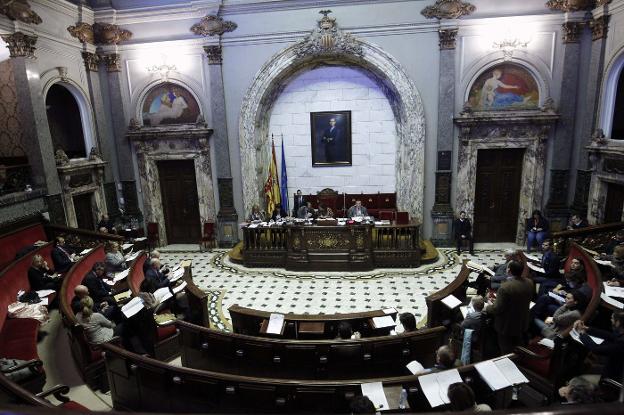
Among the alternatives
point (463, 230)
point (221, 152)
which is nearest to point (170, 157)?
point (221, 152)

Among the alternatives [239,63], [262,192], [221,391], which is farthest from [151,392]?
[239,63]

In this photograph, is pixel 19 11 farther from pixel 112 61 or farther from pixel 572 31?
pixel 572 31

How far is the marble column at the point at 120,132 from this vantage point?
1130 centimetres

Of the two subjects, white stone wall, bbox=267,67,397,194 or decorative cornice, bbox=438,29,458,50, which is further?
white stone wall, bbox=267,67,397,194

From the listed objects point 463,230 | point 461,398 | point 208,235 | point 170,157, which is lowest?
point 208,235

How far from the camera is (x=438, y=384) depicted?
133 inches

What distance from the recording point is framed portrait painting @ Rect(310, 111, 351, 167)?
38.9 feet

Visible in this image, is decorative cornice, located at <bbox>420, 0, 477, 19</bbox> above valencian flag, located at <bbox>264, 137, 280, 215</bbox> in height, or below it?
above

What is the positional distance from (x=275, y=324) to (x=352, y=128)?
26.8 ft

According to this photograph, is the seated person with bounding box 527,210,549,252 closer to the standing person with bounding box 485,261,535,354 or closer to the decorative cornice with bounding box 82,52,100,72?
the standing person with bounding box 485,261,535,354

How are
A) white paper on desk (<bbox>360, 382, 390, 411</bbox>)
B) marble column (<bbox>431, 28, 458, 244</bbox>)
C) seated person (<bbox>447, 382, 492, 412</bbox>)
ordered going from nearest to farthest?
seated person (<bbox>447, 382, 492, 412</bbox>)
white paper on desk (<bbox>360, 382, 390, 411</bbox>)
marble column (<bbox>431, 28, 458, 244</bbox>)

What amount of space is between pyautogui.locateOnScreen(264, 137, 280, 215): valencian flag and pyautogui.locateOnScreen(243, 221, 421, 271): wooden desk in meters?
1.96

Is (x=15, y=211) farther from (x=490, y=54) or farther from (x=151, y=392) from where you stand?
(x=490, y=54)

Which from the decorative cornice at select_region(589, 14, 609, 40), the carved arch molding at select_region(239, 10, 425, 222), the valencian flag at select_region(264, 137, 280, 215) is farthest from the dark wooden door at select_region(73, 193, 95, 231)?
the decorative cornice at select_region(589, 14, 609, 40)
